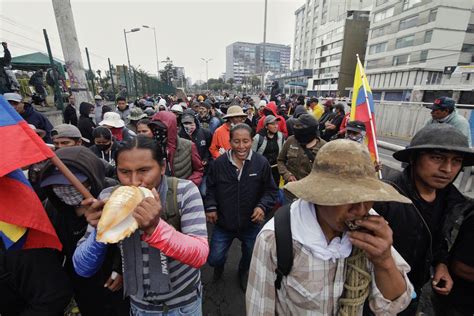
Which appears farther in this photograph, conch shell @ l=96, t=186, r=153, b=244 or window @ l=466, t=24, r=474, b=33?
window @ l=466, t=24, r=474, b=33

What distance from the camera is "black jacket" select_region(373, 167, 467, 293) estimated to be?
1702 mm

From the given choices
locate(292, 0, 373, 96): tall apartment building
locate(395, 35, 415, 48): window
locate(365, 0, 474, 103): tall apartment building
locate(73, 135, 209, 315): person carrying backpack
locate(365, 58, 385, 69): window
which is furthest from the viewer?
locate(292, 0, 373, 96): tall apartment building

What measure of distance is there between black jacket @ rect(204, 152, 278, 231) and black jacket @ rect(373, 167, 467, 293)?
1.30 meters

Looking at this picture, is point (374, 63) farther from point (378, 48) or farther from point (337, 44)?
point (337, 44)

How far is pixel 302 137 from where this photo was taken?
3389 millimetres

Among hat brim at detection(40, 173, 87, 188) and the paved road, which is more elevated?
hat brim at detection(40, 173, 87, 188)

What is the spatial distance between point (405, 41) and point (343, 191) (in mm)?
50845

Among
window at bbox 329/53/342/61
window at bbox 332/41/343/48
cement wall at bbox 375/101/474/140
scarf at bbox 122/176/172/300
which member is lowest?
cement wall at bbox 375/101/474/140

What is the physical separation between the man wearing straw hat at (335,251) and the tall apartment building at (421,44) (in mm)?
36011

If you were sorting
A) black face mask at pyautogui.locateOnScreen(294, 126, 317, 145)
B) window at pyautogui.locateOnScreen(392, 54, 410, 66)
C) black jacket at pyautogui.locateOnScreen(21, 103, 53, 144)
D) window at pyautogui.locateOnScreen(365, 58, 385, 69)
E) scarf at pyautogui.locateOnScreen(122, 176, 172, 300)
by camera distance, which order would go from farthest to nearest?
window at pyautogui.locateOnScreen(365, 58, 385, 69), window at pyautogui.locateOnScreen(392, 54, 410, 66), black jacket at pyautogui.locateOnScreen(21, 103, 53, 144), black face mask at pyautogui.locateOnScreen(294, 126, 317, 145), scarf at pyautogui.locateOnScreen(122, 176, 172, 300)

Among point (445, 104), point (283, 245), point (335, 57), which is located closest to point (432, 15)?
point (335, 57)

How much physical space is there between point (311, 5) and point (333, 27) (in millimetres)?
20520

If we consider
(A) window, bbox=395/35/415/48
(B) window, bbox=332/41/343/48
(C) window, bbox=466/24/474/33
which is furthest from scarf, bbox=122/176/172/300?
(B) window, bbox=332/41/343/48

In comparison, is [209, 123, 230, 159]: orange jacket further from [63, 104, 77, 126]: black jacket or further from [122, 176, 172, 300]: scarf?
[63, 104, 77, 126]: black jacket
